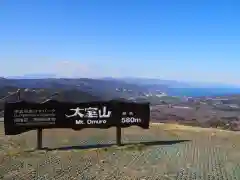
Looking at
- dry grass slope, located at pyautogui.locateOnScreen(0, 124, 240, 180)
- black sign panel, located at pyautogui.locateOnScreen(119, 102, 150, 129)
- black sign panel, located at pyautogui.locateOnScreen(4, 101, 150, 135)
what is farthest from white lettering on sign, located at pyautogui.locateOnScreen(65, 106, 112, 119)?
dry grass slope, located at pyautogui.locateOnScreen(0, 124, 240, 180)

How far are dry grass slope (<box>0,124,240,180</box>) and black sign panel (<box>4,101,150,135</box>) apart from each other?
886mm

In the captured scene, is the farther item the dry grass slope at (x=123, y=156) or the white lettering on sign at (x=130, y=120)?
the white lettering on sign at (x=130, y=120)

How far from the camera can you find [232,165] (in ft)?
42.0

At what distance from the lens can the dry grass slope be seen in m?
11.4

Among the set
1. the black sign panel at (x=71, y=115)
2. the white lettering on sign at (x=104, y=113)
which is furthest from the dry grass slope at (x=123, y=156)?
the white lettering on sign at (x=104, y=113)

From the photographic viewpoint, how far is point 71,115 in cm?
A: 1575

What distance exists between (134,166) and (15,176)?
3566 millimetres

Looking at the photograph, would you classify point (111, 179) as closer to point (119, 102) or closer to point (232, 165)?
point (232, 165)

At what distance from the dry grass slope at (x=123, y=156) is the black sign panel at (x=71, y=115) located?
2.91ft

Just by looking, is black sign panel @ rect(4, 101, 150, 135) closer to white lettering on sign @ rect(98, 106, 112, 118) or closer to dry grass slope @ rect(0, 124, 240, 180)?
white lettering on sign @ rect(98, 106, 112, 118)

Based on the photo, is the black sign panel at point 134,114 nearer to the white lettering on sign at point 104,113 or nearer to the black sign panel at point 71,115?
the black sign panel at point 71,115

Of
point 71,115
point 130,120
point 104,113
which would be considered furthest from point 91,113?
point 130,120

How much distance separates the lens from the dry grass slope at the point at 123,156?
37.3 ft

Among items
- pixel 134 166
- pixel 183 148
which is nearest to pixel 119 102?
pixel 183 148
